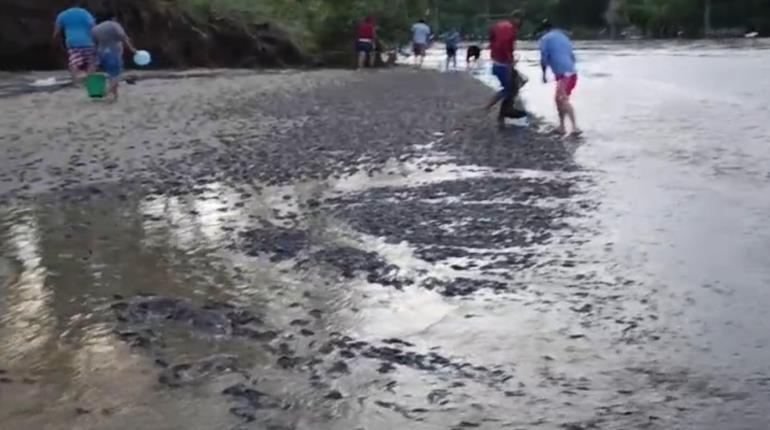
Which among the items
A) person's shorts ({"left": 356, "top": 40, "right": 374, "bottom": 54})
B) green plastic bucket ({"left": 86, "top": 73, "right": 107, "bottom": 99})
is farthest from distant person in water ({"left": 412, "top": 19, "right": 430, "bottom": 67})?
green plastic bucket ({"left": 86, "top": 73, "right": 107, "bottom": 99})

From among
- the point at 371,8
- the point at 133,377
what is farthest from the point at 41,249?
the point at 371,8

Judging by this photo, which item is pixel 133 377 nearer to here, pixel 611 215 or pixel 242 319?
pixel 242 319

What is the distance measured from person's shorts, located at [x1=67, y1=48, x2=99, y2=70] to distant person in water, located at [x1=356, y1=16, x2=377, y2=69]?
1631cm

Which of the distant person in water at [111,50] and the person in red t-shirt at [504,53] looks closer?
the person in red t-shirt at [504,53]

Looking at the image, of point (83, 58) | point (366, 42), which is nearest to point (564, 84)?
point (83, 58)

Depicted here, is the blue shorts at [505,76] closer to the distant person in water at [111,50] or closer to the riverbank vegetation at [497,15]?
the distant person in water at [111,50]

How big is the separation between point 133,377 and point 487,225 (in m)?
4.13

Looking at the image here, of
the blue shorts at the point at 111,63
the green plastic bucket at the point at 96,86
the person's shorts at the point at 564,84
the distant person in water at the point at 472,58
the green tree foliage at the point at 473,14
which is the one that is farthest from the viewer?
the distant person in water at the point at 472,58

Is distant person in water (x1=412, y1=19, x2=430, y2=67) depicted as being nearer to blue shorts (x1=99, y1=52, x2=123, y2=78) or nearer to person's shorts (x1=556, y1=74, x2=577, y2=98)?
blue shorts (x1=99, y1=52, x2=123, y2=78)

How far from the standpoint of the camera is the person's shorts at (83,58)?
68.6 feet

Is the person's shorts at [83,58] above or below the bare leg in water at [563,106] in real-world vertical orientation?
above

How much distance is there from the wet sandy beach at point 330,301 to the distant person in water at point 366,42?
24.0m

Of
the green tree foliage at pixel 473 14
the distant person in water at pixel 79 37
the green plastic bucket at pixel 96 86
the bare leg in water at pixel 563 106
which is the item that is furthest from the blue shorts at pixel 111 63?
the bare leg in water at pixel 563 106

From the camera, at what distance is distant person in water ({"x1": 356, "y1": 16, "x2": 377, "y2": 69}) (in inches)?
1448
